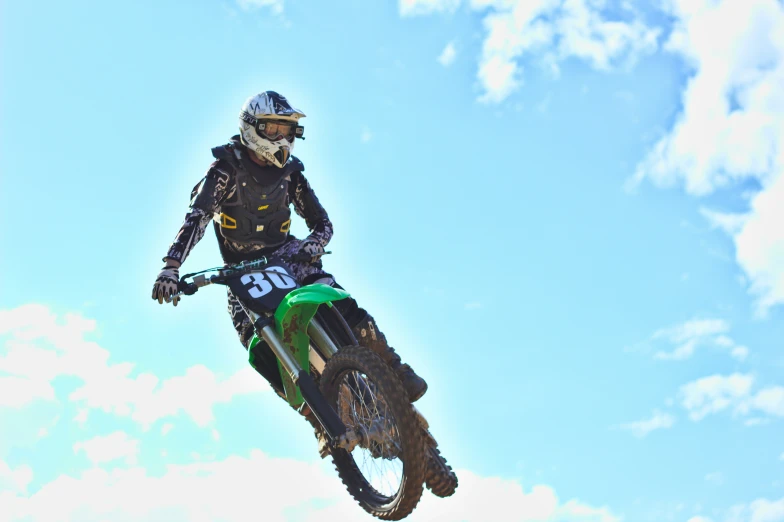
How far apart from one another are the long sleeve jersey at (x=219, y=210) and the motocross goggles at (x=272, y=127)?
51 cm

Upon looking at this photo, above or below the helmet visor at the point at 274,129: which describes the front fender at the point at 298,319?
below

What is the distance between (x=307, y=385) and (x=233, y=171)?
2629 millimetres

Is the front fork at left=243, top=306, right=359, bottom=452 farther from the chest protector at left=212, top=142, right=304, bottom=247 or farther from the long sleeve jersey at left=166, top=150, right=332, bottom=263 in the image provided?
the chest protector at left=212, top=142, right=304, bottom=247

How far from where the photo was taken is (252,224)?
9.84m

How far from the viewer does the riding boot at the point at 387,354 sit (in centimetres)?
785

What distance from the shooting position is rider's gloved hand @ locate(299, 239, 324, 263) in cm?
961

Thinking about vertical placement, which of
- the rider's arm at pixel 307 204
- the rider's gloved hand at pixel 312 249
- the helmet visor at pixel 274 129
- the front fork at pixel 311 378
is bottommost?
the front fork at pixel 311 378

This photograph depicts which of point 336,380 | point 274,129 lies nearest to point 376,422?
point 336,380

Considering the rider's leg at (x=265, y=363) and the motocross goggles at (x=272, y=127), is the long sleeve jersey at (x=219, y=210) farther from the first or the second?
the rider's leg at (x=265, y=363)

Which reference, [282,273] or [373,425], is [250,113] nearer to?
[282,273]

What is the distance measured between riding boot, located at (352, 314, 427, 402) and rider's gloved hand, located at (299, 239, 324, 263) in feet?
3.91

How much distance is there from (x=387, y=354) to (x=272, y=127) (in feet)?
9.18

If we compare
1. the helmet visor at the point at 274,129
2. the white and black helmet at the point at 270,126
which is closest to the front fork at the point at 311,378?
the white and black helmet at the point at 270,126

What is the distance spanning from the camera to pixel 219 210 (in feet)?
32.0
